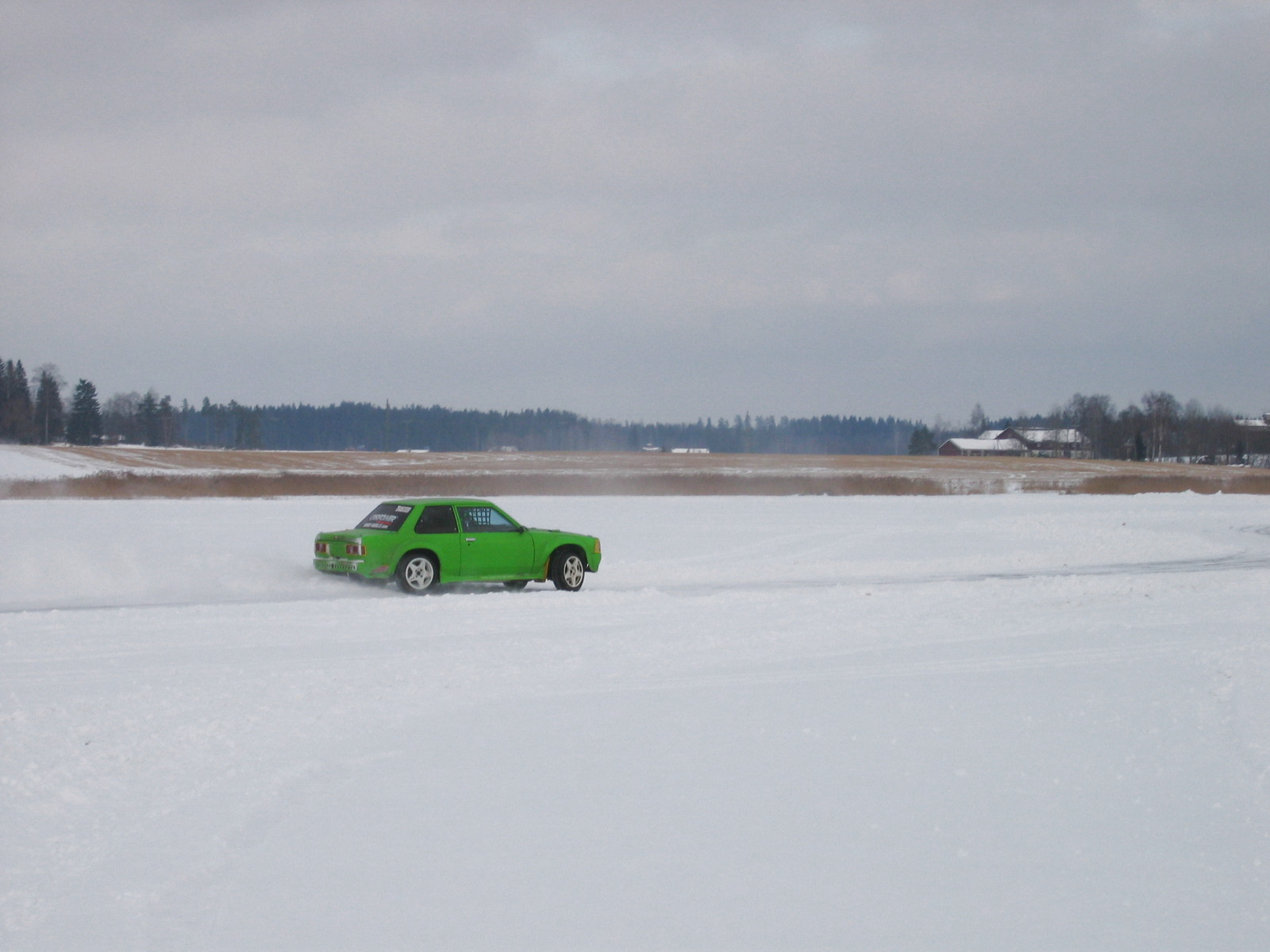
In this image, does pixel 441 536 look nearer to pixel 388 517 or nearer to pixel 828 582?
pixel 388 517

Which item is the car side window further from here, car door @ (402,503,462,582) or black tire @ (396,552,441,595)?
black tire @ (396,552,441,595)

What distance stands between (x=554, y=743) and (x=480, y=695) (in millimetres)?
1612

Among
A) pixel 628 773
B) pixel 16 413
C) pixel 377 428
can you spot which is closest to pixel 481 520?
pixel 628 773

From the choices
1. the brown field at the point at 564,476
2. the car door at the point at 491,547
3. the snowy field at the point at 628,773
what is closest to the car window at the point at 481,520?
the car door at the point at 491,547

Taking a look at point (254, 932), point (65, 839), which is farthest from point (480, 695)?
point (254, 932)

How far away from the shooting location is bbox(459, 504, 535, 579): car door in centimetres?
1630

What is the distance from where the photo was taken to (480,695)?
29.8ft

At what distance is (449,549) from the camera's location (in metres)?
16.1

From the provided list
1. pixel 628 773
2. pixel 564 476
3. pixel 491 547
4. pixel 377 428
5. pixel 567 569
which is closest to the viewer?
pixel 628 773

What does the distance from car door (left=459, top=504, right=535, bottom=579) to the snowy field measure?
0.89 m

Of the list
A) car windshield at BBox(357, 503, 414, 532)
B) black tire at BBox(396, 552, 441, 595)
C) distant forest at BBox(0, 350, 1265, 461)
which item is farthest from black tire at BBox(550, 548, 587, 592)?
distant forest at BBox(0, 350, 1265, 461)

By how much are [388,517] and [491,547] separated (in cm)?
156

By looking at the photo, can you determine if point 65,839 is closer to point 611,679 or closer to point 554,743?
point 554,743

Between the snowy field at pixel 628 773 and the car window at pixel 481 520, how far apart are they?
1.31 meters
